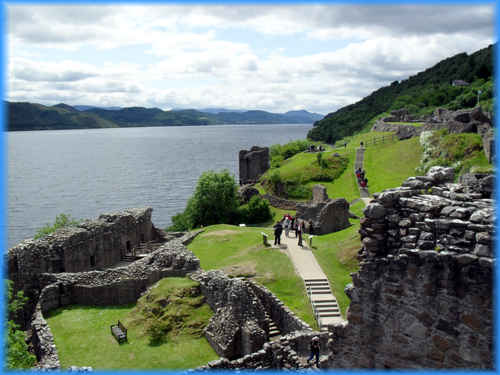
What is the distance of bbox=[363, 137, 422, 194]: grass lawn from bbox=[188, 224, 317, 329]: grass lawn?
21.2 meters

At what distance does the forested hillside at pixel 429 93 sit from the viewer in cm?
11412

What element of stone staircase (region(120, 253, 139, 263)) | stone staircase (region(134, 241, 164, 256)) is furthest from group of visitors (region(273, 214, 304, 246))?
stone staircase (region(120, 253, 139, 263))

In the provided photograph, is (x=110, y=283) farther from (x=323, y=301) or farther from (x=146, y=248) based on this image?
(x=323, y=301)

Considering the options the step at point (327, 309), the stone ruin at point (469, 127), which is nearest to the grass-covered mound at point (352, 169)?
the stone ruin at point (469, 127)

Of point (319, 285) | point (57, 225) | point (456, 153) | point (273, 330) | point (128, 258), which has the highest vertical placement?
point (456, 153)

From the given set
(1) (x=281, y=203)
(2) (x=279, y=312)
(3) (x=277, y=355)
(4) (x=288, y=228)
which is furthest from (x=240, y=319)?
(1) (x=281, y=203)

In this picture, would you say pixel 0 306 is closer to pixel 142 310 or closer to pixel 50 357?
pixel 50 357

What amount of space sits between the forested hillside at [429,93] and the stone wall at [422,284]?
3829 inches

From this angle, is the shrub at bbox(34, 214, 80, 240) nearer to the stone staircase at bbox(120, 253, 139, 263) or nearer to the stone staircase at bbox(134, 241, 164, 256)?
the stone staircase at bbox(134, 241, 164, 256)

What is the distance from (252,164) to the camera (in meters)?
96.2

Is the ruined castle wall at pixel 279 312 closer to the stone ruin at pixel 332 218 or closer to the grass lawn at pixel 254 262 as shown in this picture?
the grass lawn at pixel 254 262

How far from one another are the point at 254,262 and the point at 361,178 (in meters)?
34.5

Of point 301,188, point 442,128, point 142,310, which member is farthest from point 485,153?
point 142,310

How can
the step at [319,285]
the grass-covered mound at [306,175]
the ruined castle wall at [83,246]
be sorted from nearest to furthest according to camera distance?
the step at [319,285]
the ruined castle wall at [83,246]
the grass-covered mound at [306,175]
